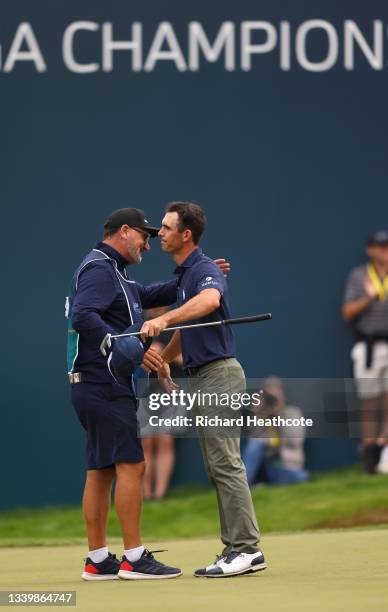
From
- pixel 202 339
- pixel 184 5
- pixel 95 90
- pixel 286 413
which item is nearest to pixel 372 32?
pixel 184 5

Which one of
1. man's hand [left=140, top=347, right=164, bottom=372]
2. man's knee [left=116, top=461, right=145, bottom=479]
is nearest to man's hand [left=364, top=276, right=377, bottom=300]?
man's hand [left=140, top=347, right=164, bottom=372]

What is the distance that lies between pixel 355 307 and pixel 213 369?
18.5 feet

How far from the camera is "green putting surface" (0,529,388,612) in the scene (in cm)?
595

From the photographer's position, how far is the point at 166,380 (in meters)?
7.38

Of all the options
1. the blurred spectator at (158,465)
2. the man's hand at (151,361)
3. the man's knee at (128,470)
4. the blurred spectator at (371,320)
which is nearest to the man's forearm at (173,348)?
the man's hand at (151,361)

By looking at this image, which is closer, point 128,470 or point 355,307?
point 128,470

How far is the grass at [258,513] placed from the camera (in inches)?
427

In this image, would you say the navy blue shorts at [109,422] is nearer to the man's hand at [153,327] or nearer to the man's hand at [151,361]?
the man's hand at [151,361]

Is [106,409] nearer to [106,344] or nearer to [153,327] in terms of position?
[106,344]

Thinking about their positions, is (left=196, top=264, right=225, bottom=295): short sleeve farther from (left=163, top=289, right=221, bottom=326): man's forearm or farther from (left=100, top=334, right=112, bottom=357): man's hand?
(left=100, top=334, right=112, bottom=357): man's hand

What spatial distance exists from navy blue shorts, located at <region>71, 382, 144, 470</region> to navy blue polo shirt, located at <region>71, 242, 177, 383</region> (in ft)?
0.23

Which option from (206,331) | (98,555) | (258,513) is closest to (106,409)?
(206,331)

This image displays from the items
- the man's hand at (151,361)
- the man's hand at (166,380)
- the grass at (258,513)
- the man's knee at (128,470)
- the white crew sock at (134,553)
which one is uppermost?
the man's hand at (151,361)

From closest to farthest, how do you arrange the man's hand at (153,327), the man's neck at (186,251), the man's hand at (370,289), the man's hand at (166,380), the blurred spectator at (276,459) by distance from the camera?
the man's hand at (153,327) → the man's hand at (166,380) → the man's neck at (186,251) → the blurred spectator at (276,459) → the man's hand at (370,289)
